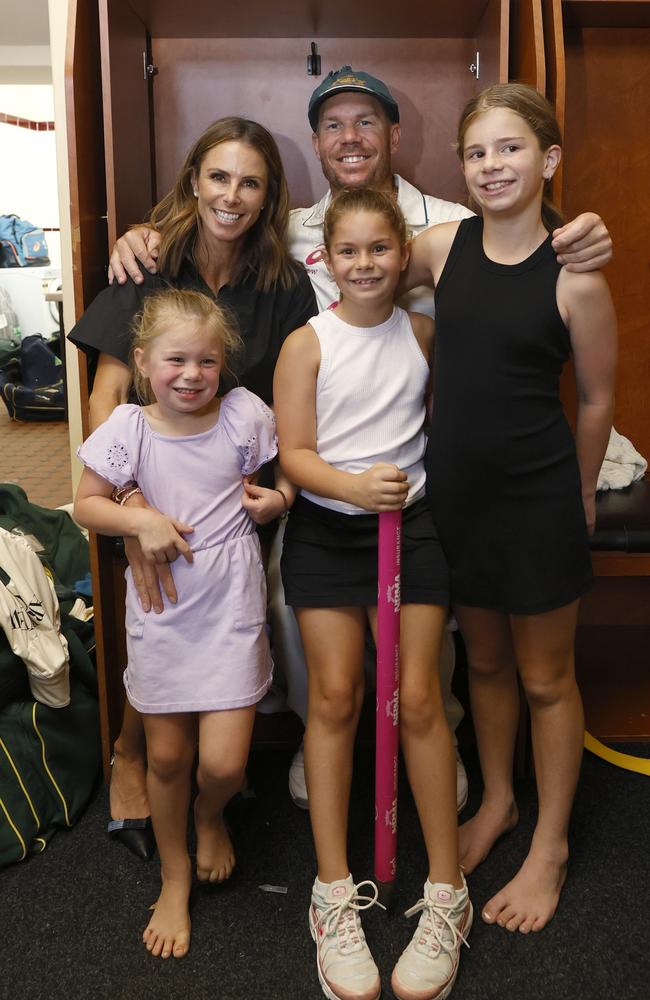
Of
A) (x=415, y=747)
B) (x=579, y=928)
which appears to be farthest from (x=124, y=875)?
(x=579, y=928)

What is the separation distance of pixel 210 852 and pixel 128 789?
0.31 m

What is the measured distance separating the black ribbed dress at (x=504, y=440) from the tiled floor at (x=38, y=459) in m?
3.21

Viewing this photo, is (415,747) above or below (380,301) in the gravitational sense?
below

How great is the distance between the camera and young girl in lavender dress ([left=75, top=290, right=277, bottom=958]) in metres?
1.75

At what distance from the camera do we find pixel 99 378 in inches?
79.8

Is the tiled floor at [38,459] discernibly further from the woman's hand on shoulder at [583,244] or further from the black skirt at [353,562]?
the woman's hand on shoulder at [583,244]

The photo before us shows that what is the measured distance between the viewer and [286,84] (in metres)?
2.60

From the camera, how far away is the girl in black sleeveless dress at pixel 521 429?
1.68 meters

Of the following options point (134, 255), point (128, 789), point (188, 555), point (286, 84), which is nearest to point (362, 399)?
point (188, 555)

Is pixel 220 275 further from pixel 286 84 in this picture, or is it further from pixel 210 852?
pixel 210 852

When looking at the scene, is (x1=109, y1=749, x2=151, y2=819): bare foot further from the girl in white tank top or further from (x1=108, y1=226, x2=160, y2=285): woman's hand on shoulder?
(x1=108, y1=226, x2=160, y2=285): woman's hand on shoulder

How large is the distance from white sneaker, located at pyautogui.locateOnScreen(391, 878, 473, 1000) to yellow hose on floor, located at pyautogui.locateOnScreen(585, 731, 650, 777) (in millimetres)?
782

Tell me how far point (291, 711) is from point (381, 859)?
68 centimetres

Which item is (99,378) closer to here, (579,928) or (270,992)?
(270,992)
